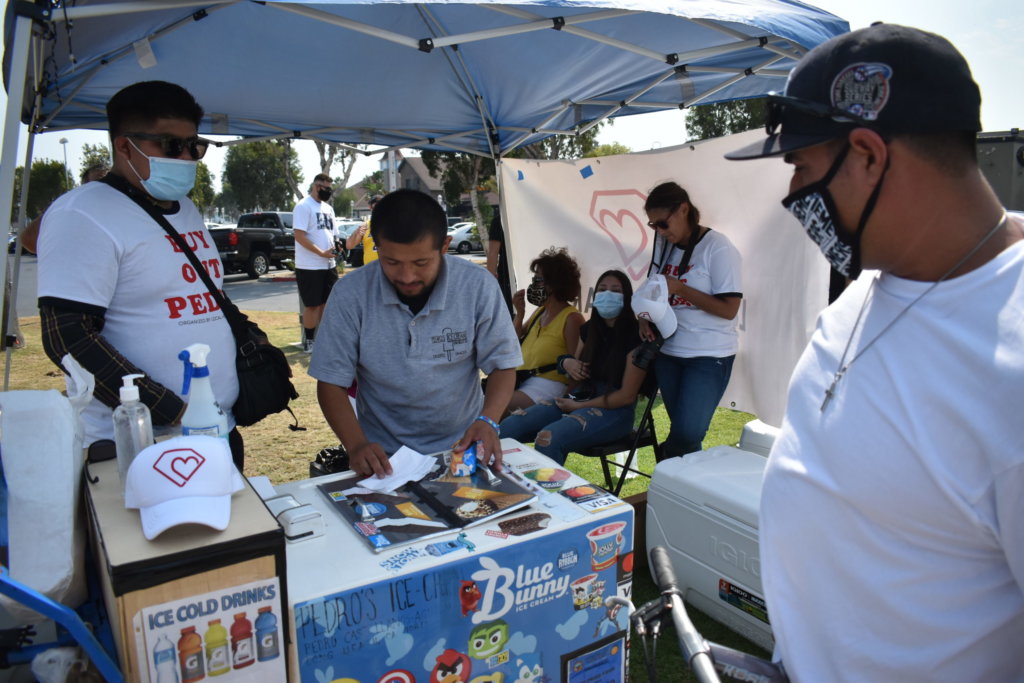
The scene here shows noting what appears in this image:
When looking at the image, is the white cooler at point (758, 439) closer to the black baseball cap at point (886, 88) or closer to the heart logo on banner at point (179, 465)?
the black baseball cap at point (886, 88)

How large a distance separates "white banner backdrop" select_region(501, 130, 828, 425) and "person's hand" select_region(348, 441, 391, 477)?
2.54m

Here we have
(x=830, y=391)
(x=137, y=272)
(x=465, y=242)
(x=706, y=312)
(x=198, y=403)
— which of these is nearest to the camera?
(x=830, y=391)

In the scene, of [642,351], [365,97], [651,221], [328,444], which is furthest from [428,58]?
[328,444]

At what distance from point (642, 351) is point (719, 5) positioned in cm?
169

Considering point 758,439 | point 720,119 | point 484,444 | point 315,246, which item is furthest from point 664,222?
point 720,119

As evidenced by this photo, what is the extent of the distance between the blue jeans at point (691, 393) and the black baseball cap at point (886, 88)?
2.61 metres

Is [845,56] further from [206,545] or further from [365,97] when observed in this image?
[365,97]

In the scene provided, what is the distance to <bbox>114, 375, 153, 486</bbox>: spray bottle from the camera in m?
1.39

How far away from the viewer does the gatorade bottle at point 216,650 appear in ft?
3.56

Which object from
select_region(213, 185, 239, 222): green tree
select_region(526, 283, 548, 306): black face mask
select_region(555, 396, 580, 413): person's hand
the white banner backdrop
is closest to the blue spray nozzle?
select_region(555, 396, 580, 413): person's hand

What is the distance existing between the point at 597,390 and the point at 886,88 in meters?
3.04

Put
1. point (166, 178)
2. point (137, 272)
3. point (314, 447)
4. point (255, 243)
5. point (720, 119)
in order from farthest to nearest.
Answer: point (720, 119) → point (255, 243) → point (314, 447) → point (166, 178) → point (137, 272)

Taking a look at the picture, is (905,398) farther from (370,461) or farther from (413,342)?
(413,342)

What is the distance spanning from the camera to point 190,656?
3.55ft
